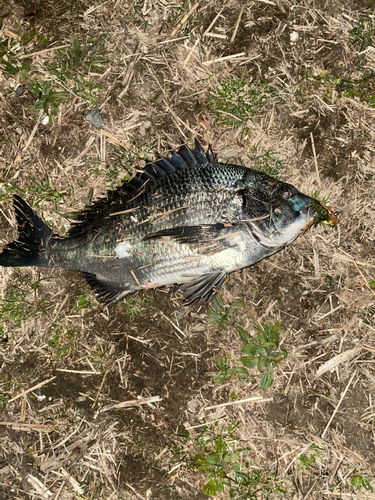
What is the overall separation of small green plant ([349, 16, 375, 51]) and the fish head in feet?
7.40

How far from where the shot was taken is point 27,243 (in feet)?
14.9

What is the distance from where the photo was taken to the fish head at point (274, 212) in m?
3.98

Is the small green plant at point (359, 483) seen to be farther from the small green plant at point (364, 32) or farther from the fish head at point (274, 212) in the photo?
the small green plant at point (364, 32)

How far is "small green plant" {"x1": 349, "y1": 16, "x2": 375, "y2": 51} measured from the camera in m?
4.55

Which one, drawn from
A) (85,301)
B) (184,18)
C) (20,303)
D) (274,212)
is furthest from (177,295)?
(184,18)

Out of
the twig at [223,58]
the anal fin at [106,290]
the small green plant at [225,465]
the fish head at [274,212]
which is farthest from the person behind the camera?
the twig at [223,58]

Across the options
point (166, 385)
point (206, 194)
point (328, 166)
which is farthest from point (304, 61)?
point (166, 385)

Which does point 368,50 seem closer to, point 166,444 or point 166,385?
point 166,385

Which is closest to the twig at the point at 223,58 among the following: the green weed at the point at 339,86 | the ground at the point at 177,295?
the ground at the point at 177,295

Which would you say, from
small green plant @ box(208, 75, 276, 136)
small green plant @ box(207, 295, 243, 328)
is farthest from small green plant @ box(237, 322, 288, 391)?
small green plant @ box(208, 75, 276, 136)

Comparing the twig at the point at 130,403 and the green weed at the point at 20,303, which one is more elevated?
→ the green weed at the point at 20,303

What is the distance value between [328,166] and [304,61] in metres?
1.39

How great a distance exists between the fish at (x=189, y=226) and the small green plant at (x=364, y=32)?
86.8 inches

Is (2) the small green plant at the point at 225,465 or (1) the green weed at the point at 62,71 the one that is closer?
(2) the small green plant at the point at 225,465
